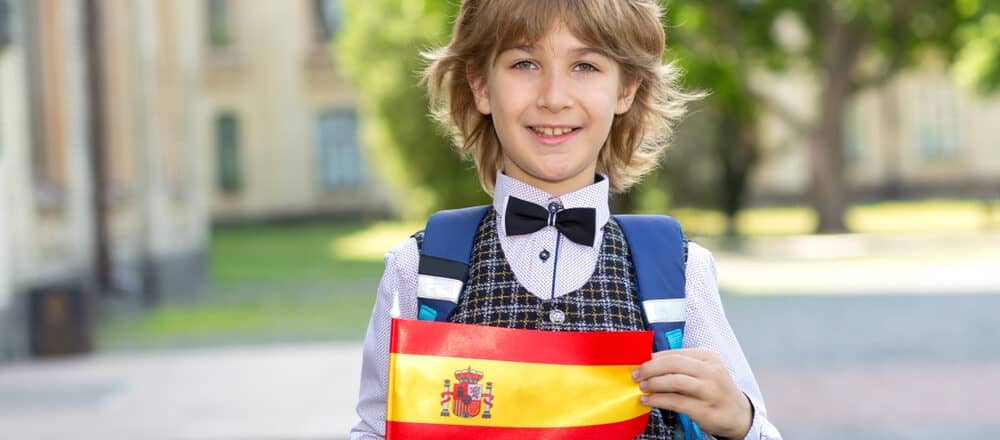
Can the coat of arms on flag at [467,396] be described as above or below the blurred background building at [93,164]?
below

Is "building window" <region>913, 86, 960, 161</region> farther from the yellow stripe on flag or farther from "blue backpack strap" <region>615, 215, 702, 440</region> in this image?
the yellow stripe on flag

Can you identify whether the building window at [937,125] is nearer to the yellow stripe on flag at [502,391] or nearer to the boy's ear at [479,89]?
the boy's ear at [479,89]

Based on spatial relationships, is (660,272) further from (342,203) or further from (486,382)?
(342,203)

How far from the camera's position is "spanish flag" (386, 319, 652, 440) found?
2160mm

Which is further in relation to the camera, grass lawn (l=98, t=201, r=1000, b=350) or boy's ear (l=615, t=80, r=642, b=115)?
grass lawn (l=98, t=201, r=1000, b=350)

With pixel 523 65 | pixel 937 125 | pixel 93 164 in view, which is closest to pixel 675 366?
pixel 523 65

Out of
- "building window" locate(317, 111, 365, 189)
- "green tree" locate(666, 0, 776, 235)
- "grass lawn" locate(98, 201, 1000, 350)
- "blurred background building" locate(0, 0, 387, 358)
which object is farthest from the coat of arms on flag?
"building window" locate(317, 111, 365, 189)

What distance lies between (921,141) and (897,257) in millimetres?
22904

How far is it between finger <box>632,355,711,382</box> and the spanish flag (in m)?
0.07

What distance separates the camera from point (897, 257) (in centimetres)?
2180

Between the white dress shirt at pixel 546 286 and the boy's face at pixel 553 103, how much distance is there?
7 centimetres

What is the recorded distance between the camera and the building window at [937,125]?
43.4m

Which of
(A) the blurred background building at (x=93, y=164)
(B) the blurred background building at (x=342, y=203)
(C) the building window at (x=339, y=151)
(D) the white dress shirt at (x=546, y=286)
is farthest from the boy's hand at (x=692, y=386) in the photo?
(C) the building window at (x=339, y=151)

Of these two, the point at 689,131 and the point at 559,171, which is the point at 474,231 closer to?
the point at 559,171
